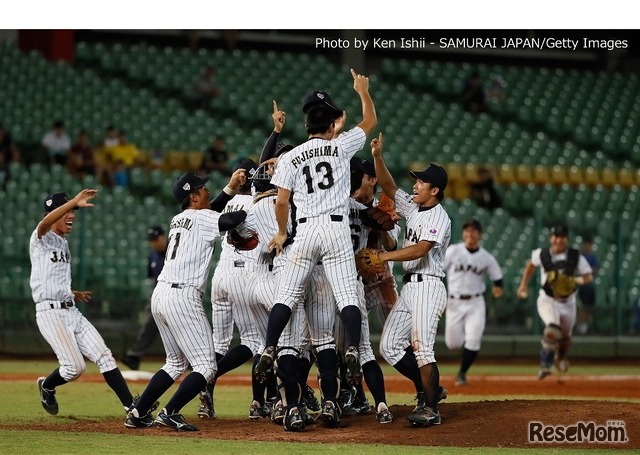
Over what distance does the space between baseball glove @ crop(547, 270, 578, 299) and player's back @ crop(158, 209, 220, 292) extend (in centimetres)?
653

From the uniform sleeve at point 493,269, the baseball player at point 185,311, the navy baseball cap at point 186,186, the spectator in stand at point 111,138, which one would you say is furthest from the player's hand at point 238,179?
the spectator in stand at point 111,138

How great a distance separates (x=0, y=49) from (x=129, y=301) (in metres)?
7.45

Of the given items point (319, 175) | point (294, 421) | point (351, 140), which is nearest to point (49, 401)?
point (294, 421)

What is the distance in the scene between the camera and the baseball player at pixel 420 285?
766 centimetres

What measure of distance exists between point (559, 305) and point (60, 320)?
275 inches

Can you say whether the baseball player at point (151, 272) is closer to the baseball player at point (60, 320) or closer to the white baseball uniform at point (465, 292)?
the white baseball uniform at point (465, 292)

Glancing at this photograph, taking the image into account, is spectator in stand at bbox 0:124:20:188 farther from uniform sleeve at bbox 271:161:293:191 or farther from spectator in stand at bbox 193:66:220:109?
uniform sleeve at bbox 271:161:293:191

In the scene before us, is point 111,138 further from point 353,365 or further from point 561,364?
point 353,365

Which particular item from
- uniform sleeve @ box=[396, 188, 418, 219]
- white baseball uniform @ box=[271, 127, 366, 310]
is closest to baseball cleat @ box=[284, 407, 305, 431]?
white baseball uniform @ box=[271, 127, 366, 310]

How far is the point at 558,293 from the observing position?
13297 mm

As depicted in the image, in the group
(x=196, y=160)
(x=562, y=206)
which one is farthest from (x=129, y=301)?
(x=562, y=206)

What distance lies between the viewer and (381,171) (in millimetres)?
7969

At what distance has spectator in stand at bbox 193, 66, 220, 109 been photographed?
72.2 feet

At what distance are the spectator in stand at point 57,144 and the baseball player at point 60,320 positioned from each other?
10.0m
